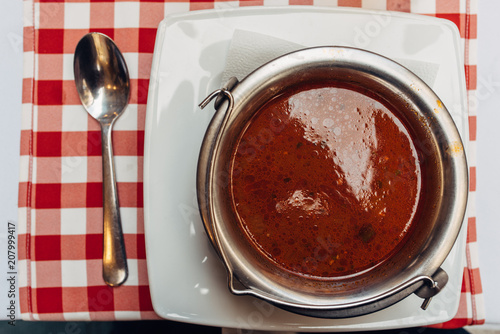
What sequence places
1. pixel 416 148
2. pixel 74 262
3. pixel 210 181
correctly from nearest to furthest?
pixel 210 181 → pixel 416 148 → pixel 74 262

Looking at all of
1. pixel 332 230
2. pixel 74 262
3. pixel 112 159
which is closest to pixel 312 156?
pixel 332 230

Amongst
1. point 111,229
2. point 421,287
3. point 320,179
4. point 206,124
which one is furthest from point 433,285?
point 111,229

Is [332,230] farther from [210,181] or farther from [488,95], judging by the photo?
[488,95]

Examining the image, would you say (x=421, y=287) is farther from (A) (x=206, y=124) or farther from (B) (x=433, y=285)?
(A) (x=206, y=124)

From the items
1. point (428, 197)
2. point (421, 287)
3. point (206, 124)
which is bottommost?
point (421, 287)

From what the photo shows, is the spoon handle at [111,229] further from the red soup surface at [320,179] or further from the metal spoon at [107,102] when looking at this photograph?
the red soup surface at [320,179]

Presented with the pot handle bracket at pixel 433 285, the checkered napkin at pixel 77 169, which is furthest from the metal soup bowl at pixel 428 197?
the checkered napkin at pixel 77 169
